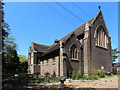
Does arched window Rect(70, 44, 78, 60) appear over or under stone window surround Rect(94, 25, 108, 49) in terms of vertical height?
under

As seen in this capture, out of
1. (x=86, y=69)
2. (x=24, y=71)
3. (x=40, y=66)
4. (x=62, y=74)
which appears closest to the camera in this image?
(x=62, y=74)

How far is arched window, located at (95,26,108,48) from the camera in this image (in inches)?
921

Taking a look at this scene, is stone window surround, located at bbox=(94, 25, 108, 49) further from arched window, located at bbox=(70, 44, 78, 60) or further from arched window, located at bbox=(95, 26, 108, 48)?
arched window, located at bbox=(70, 44, 78, 60)

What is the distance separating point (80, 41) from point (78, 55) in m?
3.73

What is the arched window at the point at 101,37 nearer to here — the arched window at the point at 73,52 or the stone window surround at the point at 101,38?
the stone window surround at the point at 101,38

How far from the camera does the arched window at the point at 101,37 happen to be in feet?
76.7

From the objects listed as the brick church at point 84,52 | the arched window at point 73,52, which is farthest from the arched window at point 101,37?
the arched window at point 73,52

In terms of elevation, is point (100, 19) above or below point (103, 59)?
above

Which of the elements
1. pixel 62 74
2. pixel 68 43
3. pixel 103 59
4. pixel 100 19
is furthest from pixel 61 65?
pixel 100 19

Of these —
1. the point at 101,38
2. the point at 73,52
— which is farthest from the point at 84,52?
the point at 101,38

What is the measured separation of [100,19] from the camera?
2494 cm

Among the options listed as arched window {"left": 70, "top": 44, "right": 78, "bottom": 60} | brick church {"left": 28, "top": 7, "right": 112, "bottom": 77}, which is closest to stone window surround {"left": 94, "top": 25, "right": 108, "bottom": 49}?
brick church {"left": 28, "top": 7, "right": 112, "bottom": 77}

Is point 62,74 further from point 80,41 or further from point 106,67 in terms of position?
point 106,67

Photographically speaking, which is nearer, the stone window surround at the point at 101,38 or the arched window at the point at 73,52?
the arched window at the point at 73,52
